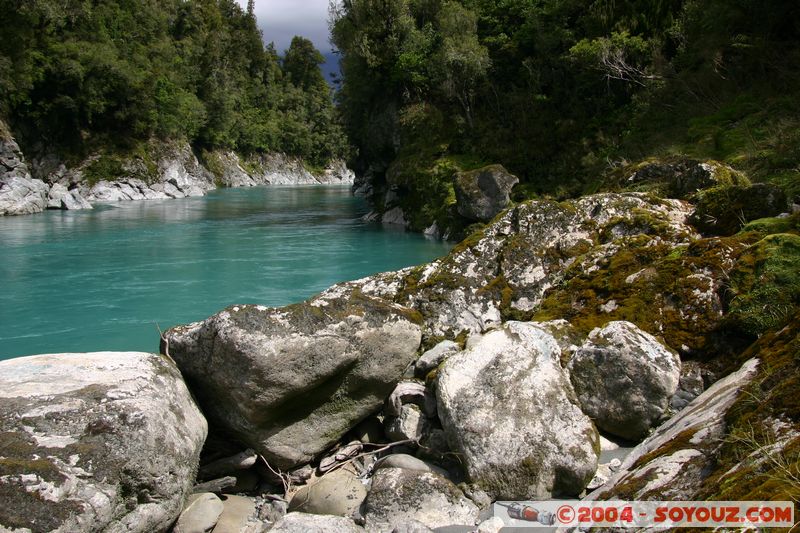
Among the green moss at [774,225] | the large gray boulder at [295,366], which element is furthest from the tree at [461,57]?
the large gray boulder at [295,366]

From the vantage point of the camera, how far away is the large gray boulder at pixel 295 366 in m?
5.41

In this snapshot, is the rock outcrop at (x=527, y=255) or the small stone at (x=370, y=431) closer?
the small stone at (x=370, y=431)

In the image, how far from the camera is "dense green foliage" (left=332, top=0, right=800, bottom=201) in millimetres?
15320

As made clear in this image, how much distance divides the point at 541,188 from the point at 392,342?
19710mm

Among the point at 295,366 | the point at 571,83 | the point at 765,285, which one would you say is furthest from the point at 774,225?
the point at 571,83

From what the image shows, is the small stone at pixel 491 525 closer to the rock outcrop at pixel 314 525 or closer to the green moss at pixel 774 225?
the rock outcrop at pixel 314 525

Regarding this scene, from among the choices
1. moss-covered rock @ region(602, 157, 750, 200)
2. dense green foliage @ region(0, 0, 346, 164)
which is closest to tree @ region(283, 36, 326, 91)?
dense green foliage @ region(0, 0, 346, 164)

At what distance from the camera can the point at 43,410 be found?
4.44 m

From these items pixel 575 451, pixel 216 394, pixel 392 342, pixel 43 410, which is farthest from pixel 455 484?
pixel 43 410

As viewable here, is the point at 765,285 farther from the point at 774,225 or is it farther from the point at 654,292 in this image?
the point at 774,225

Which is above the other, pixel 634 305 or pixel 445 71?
pixel 445 71

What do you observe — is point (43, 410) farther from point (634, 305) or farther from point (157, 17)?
point (157, 17)

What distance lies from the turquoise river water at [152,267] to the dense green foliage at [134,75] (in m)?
15.8

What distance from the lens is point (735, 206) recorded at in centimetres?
747
